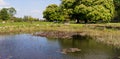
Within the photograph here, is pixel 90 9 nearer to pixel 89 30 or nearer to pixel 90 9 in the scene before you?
pixel 90 9

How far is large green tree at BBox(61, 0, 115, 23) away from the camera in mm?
70938

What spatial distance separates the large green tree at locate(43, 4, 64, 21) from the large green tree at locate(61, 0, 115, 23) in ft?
54.7

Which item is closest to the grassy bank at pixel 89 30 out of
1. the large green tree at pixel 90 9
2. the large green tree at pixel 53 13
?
the large green tree at pixel 90 9

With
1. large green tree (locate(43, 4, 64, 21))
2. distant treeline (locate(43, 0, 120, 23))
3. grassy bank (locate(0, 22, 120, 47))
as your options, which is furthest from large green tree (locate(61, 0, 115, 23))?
large green tree (locate(43, 4, 64, 21))

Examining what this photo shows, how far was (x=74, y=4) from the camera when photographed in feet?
258

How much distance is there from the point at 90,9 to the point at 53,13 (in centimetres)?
A: 3548

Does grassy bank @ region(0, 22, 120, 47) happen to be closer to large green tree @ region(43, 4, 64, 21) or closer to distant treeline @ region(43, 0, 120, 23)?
distant treeline @ region(43, 0, 120, 23)

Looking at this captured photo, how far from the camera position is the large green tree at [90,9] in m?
70.9

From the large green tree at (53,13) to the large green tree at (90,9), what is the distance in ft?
54.7

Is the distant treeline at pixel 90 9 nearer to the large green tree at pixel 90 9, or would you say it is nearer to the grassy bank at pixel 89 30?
the large green tree at pixel 90 9

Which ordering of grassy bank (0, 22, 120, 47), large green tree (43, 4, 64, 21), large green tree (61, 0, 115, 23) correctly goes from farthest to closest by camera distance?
1. large green tree (43, 4, 64, 21)
2. large green tree (61, 0, 115, 23)
3. grassy bank (0, 22, 120, 47)

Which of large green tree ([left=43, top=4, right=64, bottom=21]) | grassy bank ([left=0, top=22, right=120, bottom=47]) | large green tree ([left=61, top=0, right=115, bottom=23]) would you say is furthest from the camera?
large green tree ([left=43, top=4, right=64, bottom=21])

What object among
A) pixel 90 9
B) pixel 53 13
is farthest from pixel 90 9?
pixel 53 13

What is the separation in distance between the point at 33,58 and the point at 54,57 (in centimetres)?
173
